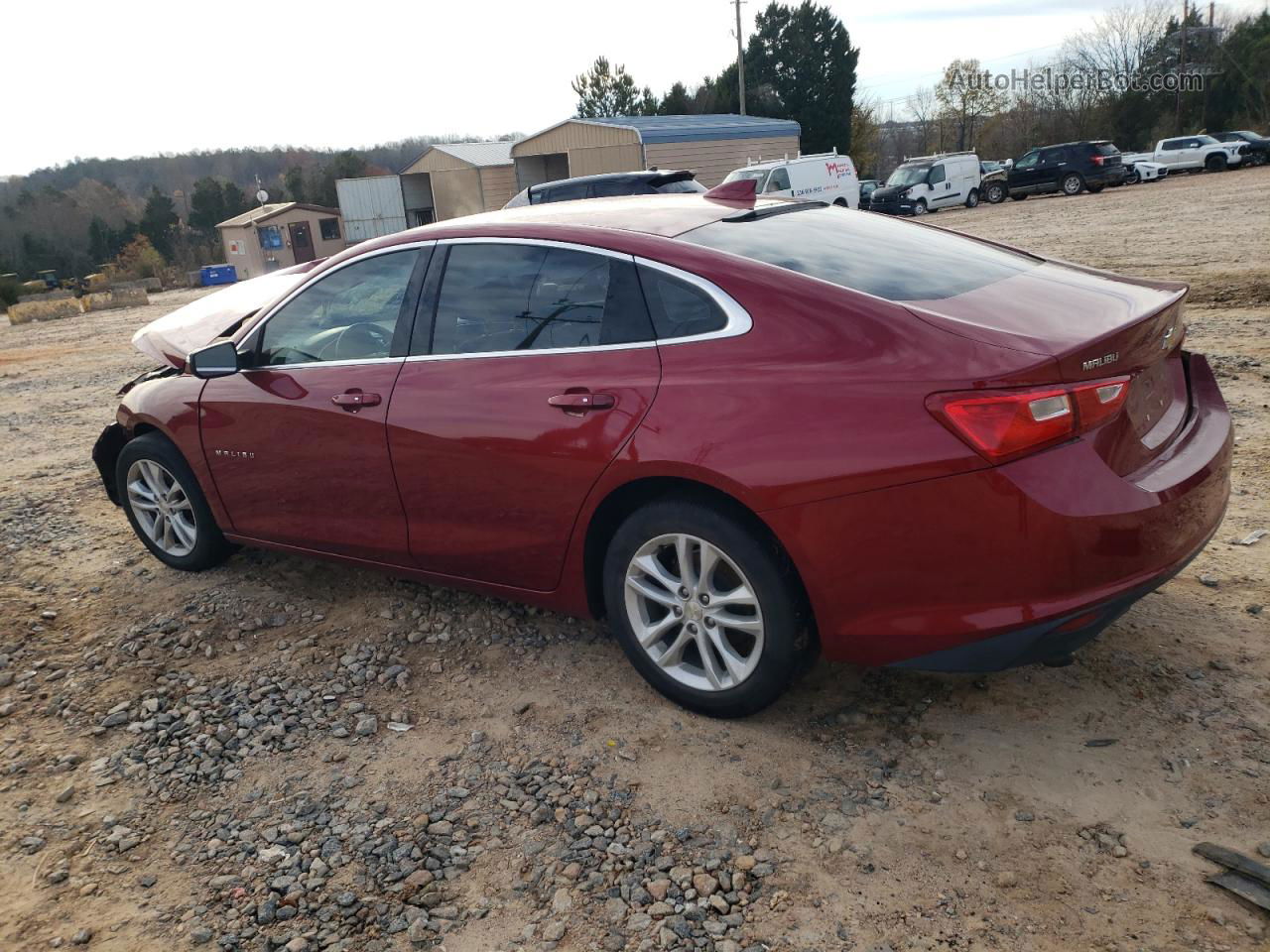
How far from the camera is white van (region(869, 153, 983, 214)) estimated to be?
31219mm

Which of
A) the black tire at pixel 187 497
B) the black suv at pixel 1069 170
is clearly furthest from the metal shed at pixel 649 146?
the black tire at pixel 187 497

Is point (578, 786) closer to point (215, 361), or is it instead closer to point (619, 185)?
point (215, 361)

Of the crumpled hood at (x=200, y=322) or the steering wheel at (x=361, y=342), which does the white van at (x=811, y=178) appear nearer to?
the crumpled hood at (x=200, y=322)

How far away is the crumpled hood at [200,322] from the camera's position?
17.4 feet

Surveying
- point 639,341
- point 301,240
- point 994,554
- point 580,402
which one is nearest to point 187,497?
point 580,402

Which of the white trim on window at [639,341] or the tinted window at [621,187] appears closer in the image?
the white trim on window at [639,341]

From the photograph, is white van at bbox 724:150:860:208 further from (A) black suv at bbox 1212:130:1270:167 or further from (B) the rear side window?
(A) black suv at bbox 1212:130:1270:167

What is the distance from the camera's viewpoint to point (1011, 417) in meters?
2.58

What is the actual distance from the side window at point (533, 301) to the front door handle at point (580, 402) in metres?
0.19

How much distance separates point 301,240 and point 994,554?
50.4 metres

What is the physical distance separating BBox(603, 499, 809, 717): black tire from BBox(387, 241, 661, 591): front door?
0.24m

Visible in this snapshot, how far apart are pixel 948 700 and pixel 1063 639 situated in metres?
0.74

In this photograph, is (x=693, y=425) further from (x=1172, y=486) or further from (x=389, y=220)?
(x=389, y=220)

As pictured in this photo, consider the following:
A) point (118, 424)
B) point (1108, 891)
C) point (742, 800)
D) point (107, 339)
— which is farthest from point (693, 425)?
point (107, 339)
